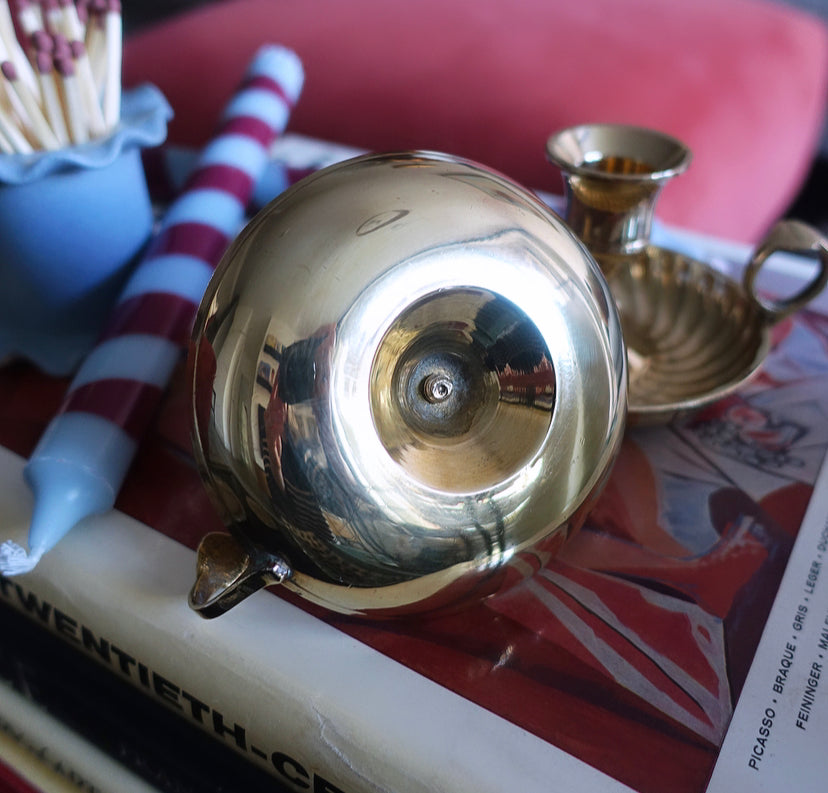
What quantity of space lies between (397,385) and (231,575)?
94mm

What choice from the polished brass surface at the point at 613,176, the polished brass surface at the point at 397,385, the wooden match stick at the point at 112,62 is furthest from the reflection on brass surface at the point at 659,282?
the wooden match stick at the point at 112,62

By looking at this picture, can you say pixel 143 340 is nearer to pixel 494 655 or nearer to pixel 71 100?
pixel 71 100

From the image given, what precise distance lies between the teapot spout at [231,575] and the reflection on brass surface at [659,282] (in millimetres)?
198

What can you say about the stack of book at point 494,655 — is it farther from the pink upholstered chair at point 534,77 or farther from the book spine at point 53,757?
the pink upholstered chair at point 534,77

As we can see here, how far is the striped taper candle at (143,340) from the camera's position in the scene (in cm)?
37

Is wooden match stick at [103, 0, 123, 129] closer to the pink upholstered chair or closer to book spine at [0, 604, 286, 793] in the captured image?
book spine at [0, 604, 286, 793]

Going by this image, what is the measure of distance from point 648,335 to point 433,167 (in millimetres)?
227

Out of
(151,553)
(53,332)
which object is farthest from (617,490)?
(53,332)

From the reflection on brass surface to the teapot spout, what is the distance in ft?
0.65

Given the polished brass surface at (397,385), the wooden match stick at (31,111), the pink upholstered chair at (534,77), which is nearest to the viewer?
the polished brass surface at (397,385)

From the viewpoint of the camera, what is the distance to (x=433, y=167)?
0.99 feet

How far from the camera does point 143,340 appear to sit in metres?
0.43

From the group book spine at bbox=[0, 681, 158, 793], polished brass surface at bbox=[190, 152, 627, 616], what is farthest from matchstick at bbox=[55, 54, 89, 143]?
book spine at bbox=[0, 681, 158, 793]

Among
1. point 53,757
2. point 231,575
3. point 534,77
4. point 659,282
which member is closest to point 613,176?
point 659,282
